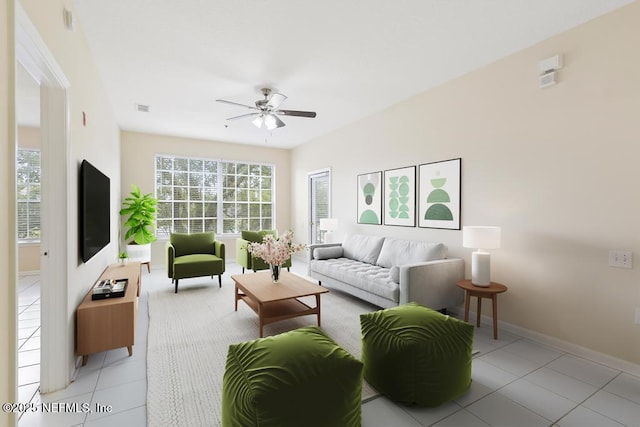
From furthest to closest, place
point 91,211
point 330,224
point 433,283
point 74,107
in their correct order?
point 330,224
point 433,283
point 91,211
point 74,107

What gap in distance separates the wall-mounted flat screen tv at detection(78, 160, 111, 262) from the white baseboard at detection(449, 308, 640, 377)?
4.05 metres

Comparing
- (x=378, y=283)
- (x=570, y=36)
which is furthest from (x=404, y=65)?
(x=378, y=283)

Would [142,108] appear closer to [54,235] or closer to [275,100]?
[275,100]

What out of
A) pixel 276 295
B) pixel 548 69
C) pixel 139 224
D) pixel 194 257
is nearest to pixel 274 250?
pixel 276 295

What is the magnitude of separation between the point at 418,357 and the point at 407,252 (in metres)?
2.12

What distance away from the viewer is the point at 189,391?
2.07 m

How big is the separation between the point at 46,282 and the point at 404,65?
3.76 m

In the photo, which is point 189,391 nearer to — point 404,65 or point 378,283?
point 378,283

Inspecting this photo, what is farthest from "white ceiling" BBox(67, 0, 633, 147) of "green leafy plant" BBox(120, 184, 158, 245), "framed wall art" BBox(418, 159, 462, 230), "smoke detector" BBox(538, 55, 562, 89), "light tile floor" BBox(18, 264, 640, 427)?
"light tile floor" BBox(18, 264, 640, 427)

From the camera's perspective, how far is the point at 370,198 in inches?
196

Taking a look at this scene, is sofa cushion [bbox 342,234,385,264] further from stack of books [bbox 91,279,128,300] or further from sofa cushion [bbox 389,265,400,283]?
stack of books [bbox 91,279,128,300]

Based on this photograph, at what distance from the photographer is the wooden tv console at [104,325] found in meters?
2.31

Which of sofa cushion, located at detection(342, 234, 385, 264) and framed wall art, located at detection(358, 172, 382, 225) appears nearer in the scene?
sofa cushion, located at detection(342, 234, 385, 264)

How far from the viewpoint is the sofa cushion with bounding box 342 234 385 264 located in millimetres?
4463
